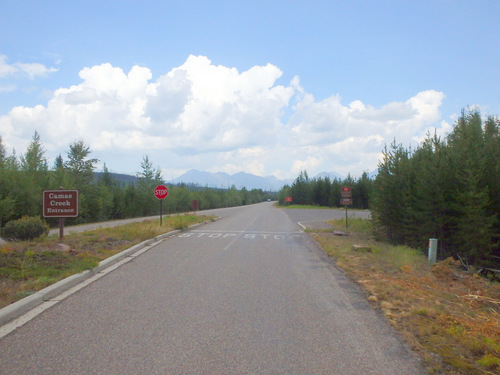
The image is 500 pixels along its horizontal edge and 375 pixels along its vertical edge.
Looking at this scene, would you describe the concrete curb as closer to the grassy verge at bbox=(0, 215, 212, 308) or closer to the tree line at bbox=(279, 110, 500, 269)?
the grassy verge at bbox=(0, 215, 212, 308)

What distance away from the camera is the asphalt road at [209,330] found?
161 inches

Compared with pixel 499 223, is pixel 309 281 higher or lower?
lower

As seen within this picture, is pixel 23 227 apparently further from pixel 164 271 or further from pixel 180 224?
pixel 180 224

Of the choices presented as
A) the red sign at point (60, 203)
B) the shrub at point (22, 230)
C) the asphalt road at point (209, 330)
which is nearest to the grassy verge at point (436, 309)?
the asphalt road at point (209, 330)

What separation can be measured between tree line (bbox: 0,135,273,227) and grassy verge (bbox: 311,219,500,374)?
2148 centimetres

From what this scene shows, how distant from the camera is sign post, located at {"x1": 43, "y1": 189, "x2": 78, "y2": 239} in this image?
12.8 m

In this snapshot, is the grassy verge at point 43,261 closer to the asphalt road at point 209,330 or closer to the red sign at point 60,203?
the asphalt road at point 209,330

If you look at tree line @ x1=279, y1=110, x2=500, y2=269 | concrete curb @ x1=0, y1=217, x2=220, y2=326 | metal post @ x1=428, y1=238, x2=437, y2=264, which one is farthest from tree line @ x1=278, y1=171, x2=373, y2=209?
concrete curb @ x1=0, y1=217, x2=220, y2=326

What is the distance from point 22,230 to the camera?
12484 millimetres

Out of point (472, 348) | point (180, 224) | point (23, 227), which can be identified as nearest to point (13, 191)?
point (180, 224)

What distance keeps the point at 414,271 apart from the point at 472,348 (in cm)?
543

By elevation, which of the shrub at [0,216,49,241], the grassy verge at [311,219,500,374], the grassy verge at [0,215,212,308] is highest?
the shrub at [0,216,49,241]

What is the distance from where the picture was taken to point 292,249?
557 inches

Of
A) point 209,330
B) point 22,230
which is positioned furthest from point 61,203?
point 209,330
